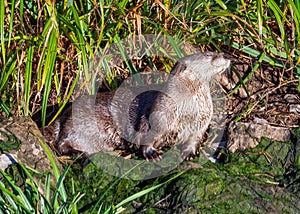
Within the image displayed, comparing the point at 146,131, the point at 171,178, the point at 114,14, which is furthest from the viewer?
the point at 114,14

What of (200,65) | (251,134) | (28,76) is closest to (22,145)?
(28,76)

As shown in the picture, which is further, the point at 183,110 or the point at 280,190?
the point at 183,110

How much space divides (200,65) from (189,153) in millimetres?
570

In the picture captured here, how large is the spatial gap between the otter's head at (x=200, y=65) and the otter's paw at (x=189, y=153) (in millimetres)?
460

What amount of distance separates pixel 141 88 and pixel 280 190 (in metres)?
1.28

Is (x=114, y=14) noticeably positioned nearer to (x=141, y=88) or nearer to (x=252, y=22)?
(x=141, y=88)

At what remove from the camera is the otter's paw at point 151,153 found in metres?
3.73

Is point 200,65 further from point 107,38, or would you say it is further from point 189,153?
point 107,38

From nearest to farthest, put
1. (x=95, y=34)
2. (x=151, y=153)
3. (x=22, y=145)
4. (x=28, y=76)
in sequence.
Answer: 1. (x=22, y=145)
2. (x=151, y=153)
3. (x=28, y=76)
4. (x=95, y=34)

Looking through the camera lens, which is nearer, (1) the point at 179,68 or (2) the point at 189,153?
(2) the point at 189,153

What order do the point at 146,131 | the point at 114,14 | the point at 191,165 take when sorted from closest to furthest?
the point at 191,165 → the point at 146,131 → the point at 114,14

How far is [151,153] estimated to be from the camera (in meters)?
3.78

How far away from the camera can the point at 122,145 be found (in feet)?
13.4

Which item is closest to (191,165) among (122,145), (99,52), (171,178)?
(171,178)
